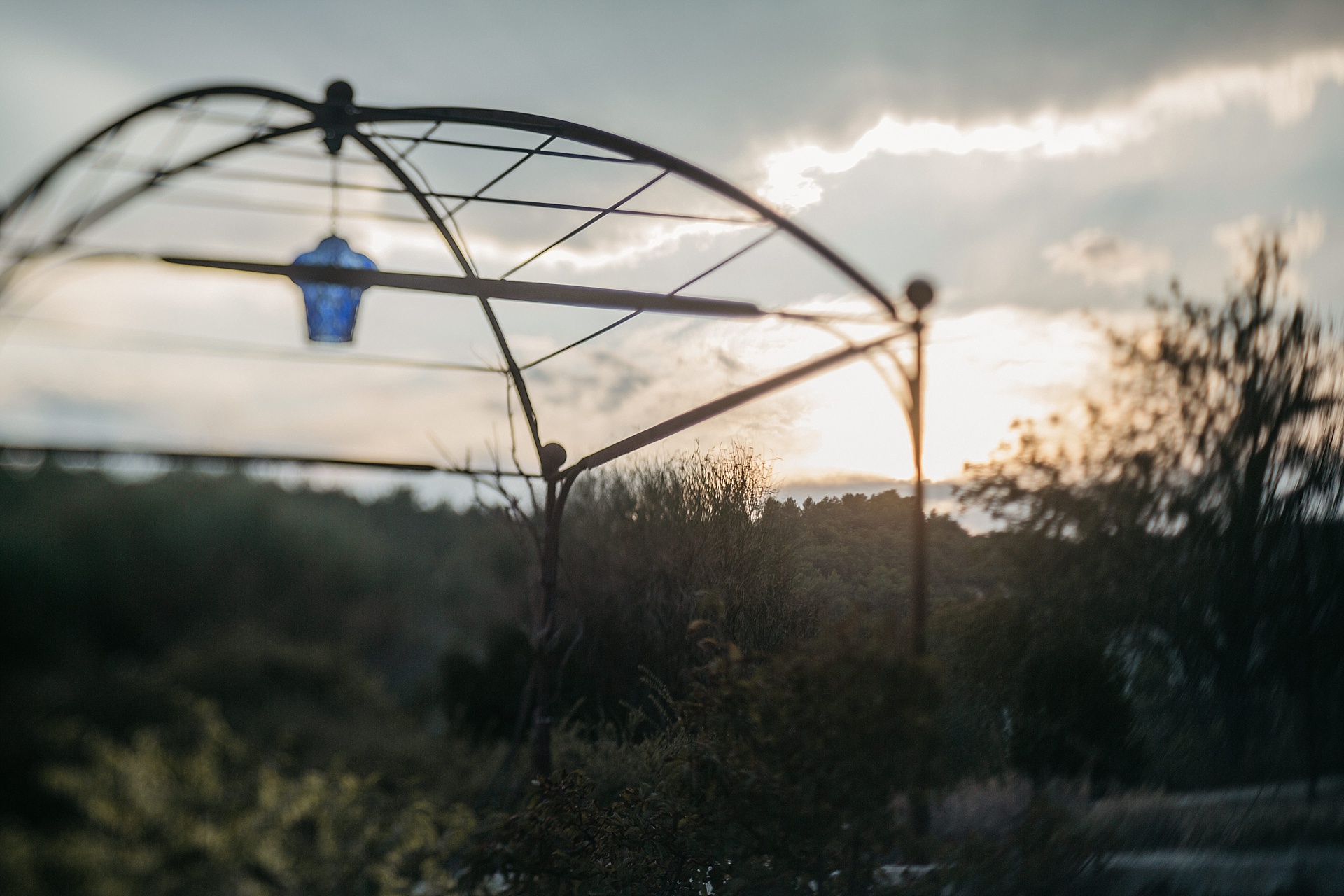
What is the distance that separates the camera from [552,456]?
604 centimetres

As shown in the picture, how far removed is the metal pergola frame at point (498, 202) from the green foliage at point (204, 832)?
179 centimetres

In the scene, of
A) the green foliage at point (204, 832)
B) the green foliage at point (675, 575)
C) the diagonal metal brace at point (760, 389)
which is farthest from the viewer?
the green foliage at point (675, 575)

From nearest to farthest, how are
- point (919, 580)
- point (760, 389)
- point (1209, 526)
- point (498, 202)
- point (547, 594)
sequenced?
point (919, 580) < point (1209, 526) < point (498, 202) < point (760, 389) < point (547, 594)

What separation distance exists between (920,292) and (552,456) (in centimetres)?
286

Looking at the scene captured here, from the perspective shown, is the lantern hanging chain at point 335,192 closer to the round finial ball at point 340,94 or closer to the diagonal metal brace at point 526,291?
the round finial ball at point 340,94

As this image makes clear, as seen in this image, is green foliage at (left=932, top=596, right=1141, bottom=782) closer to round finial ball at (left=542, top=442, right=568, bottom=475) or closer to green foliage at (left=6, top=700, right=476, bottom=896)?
round finial ball at (left=542, top=442, right=568, bottom=475)

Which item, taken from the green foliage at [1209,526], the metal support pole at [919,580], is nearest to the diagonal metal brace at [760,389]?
the metal support pole at [919,580]

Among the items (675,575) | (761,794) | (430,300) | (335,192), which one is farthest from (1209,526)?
(430,300)

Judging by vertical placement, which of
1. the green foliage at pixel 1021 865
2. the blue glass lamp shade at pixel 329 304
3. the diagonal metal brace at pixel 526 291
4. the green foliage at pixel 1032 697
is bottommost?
the green foliage at pixel 1021 865

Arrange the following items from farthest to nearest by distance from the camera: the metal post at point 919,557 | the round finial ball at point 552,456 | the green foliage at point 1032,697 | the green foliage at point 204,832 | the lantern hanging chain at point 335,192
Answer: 1. the round finial ball at point 552,456
2. the lantern hanging chain at point 335,192
3. the green foliage at point 1032,697
4. the metal post at point 919,557
5. the green foliage at point 204,832

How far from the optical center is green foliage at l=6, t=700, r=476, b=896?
2971 millimetres

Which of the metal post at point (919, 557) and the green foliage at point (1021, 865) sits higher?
the metal post at point (919, 557)

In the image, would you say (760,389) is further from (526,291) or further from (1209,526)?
(1209,526)

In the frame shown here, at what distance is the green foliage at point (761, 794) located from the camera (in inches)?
145
